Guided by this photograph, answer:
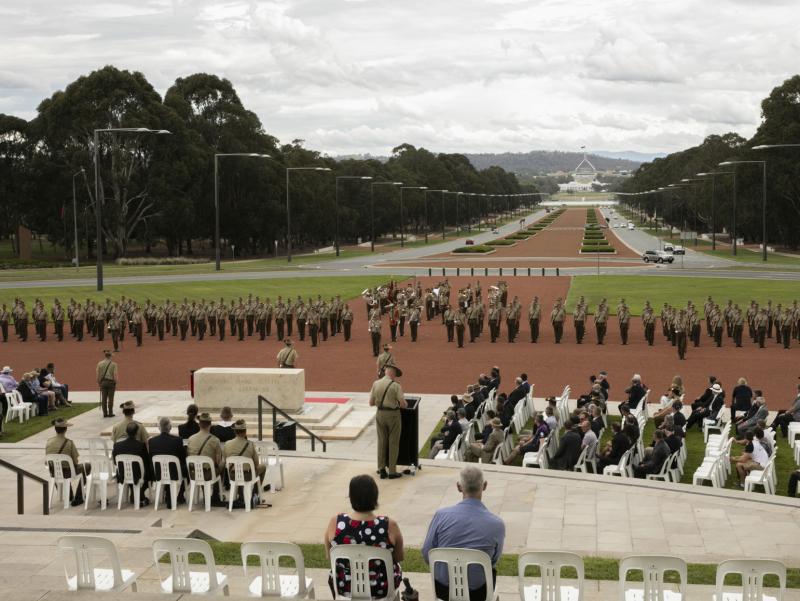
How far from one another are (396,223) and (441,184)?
27.8 meters

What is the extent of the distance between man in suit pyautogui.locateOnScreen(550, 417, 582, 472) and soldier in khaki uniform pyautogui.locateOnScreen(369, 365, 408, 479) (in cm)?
266

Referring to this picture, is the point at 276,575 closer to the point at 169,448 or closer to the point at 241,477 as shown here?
the point at 241,477

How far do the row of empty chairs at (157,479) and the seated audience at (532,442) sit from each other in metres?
4.83

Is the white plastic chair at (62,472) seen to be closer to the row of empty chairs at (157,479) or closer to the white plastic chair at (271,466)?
the row of empty chairs at (157,479)

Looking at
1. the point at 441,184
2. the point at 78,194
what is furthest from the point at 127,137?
the point at 441,184

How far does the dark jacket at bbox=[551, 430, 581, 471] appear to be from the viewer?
596 inches

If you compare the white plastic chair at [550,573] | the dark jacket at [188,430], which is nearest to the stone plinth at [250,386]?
the dark jacket at [188,430]

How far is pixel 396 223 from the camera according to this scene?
5807 inches

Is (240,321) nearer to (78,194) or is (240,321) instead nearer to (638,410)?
(638,410)

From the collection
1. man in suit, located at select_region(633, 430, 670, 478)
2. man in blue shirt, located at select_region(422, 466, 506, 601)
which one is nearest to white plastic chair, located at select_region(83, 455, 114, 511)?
man in blue shirt, located at select_region(422, 466, 506, 601)

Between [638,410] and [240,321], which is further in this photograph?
[240,321]

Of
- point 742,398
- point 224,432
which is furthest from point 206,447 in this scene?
point 742,398

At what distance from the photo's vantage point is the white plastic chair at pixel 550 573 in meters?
7.35

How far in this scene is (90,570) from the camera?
8008 mm
